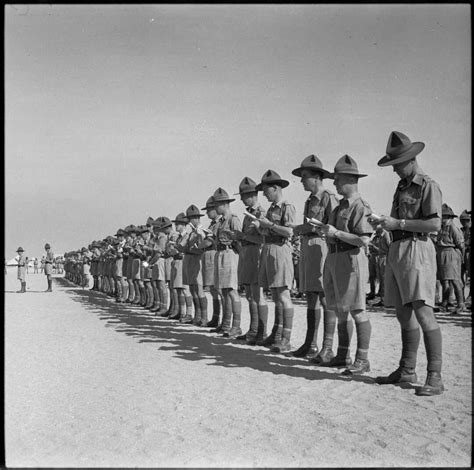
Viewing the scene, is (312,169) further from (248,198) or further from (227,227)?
(227,227)

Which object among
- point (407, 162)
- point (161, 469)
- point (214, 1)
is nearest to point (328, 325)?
point (407, 162)

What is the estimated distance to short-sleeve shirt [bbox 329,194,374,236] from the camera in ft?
21.2

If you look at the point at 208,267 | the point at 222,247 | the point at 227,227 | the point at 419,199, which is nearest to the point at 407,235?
the point at 419,199

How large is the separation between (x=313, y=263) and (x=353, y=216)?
1.25m

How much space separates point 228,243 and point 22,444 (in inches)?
254

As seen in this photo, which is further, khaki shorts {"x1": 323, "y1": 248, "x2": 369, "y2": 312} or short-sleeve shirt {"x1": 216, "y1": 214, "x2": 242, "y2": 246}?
short-sleeve shirt {"x1": 216, "y1": 214, "x2": 242, "y2": 246}

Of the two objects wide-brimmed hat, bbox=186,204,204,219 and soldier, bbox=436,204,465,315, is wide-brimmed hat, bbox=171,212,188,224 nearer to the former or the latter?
wide-brimmed hat, bbox=186,204,204,219

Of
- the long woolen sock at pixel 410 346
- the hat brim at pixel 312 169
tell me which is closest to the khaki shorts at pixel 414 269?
the long woolen sock at pixel 410 346

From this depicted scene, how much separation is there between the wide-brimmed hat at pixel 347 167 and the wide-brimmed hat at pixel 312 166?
0.74 m

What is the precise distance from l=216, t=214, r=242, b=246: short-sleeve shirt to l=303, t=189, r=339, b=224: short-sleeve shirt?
2844mm

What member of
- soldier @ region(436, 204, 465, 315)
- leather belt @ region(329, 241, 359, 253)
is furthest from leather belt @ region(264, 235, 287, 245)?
soldier @ region(436, 204, 465, 315)

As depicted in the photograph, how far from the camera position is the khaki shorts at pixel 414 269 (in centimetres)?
562

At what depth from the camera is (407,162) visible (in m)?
5.86

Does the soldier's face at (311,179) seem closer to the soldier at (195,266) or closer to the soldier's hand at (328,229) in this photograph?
the soldier's hand at (328,229)
